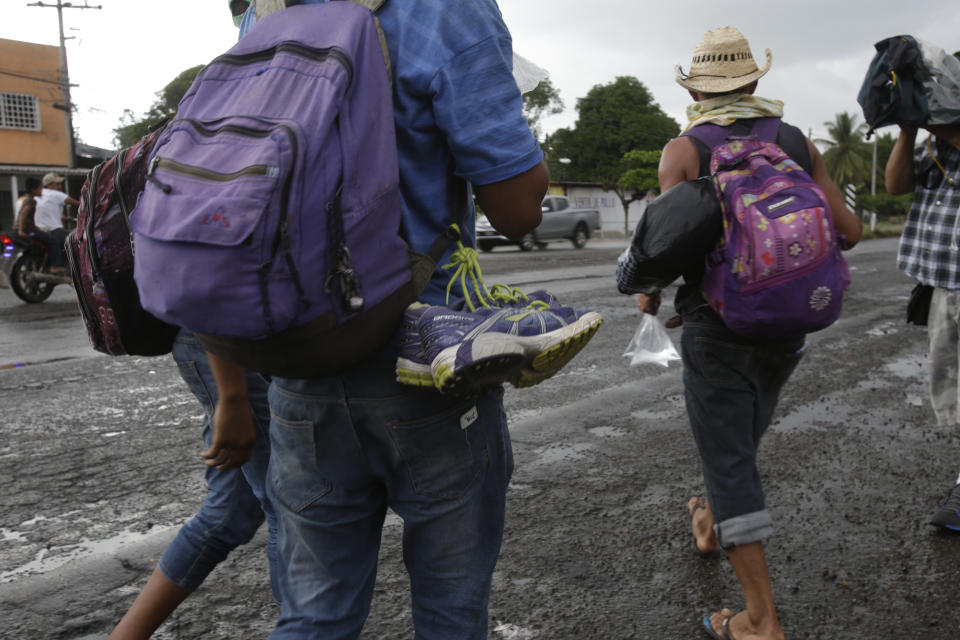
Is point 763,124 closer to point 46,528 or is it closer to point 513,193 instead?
point 513,193

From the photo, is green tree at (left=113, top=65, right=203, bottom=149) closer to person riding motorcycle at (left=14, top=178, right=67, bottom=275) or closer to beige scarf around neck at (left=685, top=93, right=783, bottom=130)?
person riding motorcycle at (left=14, top=178, right=67, bottom=275)

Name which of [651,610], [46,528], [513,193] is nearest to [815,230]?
[513,193]

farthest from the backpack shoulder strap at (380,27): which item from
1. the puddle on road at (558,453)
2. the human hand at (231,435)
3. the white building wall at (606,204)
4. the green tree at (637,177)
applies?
the white building wall at (606,204)

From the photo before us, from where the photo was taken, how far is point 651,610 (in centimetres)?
266

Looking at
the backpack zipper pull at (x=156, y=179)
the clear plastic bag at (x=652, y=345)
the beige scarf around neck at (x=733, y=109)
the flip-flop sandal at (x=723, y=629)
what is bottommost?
the flip-flop sandal at (x=723, y=629)

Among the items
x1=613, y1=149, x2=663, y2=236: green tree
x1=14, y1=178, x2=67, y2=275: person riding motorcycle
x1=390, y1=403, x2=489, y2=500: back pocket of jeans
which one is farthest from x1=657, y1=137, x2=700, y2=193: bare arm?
x1=613, y1=149, x2=663, y2=236: green tree

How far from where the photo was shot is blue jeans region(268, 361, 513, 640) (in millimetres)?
1420

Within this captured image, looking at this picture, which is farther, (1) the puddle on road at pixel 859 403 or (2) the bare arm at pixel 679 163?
(1) the puddle on road at pixel 859 403

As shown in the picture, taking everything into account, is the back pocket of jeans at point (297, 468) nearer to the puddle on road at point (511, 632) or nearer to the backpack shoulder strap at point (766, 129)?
the puddle on road at point (511, 632)

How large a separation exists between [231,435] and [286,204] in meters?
0.73

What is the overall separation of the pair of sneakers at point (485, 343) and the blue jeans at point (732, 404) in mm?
1190

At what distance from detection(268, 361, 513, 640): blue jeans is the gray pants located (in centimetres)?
254

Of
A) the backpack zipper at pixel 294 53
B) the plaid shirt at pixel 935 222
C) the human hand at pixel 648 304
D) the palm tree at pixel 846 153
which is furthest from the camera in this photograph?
the palm tree at pixel 846 153

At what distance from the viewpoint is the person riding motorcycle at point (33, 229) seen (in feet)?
36.8
